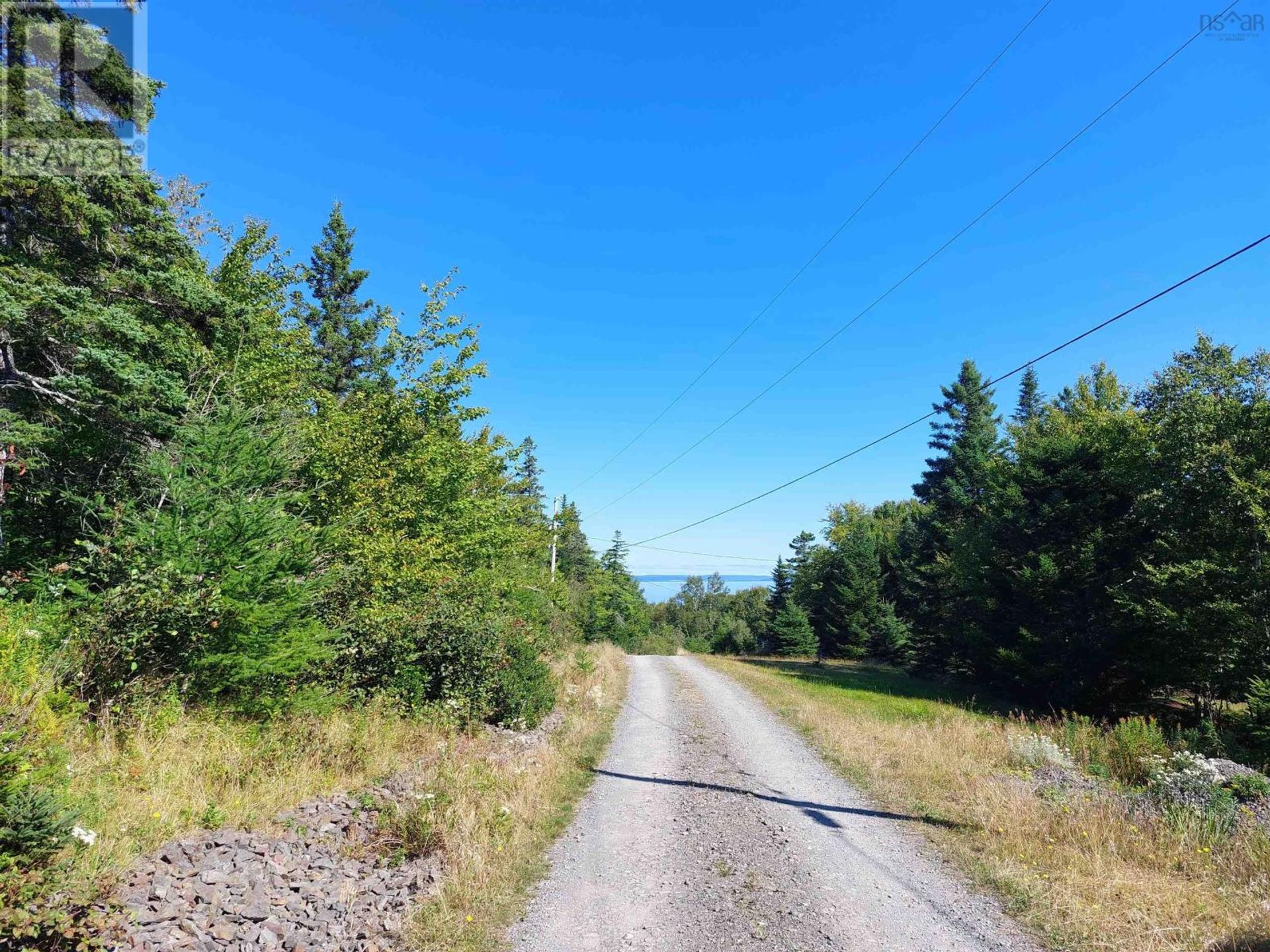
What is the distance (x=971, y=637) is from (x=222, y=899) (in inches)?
1159

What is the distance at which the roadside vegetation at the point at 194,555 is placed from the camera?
5438 millimetres

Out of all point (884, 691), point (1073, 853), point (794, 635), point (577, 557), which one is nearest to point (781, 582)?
point (794, 635)

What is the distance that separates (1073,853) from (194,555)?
1130cm

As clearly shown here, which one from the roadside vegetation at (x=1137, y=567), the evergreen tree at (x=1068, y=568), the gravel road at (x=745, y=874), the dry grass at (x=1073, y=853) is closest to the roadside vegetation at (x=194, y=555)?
the gravel road at (x=745, y=874)

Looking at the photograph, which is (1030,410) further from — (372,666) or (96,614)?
(96,614)

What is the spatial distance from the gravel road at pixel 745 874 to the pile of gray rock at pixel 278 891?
4.50 feet

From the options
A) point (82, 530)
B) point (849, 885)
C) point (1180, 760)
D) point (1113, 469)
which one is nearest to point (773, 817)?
point (849, 885)

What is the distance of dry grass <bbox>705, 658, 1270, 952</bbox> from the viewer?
16.0ft

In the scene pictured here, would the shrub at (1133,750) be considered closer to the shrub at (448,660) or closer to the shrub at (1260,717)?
the shrub at (1260,717)

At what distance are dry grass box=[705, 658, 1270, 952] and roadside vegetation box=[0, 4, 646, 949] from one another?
213 inches

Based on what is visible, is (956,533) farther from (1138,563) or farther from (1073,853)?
(1073,853)

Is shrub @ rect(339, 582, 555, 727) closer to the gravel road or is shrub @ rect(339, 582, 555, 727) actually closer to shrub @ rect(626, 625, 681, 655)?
the gravel road

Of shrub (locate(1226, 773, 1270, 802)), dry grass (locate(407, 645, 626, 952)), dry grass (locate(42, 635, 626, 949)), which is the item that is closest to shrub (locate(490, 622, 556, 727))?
dry grass (locate(407, 645, 626, 952))

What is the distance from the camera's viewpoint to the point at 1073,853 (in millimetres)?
6188
